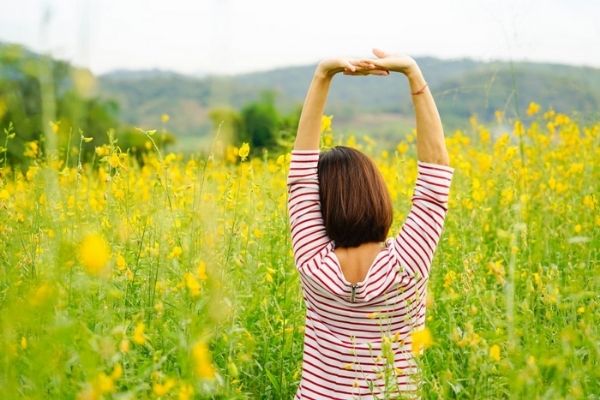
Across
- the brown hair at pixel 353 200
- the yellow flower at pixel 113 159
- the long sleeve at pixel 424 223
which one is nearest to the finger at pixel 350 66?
the brown hair at pixel 353 200

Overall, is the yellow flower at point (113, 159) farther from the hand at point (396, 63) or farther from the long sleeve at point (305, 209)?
the hand at point (396, 63)

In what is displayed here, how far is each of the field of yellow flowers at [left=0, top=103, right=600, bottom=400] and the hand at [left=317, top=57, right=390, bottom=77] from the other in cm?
54

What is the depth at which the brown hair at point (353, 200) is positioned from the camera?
2.41 metres

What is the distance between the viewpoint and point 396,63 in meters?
2.42

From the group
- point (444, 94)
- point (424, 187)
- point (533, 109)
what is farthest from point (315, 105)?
point (533, 109)

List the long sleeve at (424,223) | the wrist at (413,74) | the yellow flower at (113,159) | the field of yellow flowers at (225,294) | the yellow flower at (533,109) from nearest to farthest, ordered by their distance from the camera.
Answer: the field of yellow flowers at (225,294)
the long sleeve at (424,223)
the wrist at (413,74)
the yellow flower at (113,159)
the yellow flower at (533,109)

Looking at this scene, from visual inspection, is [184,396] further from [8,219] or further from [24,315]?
[8,219]

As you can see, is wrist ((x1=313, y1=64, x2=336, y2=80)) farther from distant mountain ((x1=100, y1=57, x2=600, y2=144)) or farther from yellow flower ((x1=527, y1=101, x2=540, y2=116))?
yellow flower ((x1=527, y1=101, x2=540, y2=116))

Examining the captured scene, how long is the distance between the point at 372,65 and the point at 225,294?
0.85m

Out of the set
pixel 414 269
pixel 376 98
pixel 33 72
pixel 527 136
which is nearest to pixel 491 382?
pixel 414 269

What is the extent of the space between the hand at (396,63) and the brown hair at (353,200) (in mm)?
290

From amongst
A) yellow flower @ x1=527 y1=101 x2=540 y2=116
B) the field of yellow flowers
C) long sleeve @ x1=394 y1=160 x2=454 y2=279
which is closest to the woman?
long sleeve @ x1=394 y1=160 x2=454 y2=279

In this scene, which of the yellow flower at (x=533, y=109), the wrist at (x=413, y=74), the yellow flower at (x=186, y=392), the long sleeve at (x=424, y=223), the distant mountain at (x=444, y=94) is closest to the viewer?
the yellow flower at (x=186, y=392)

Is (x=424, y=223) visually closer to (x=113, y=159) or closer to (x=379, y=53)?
(x=379, y=53)
